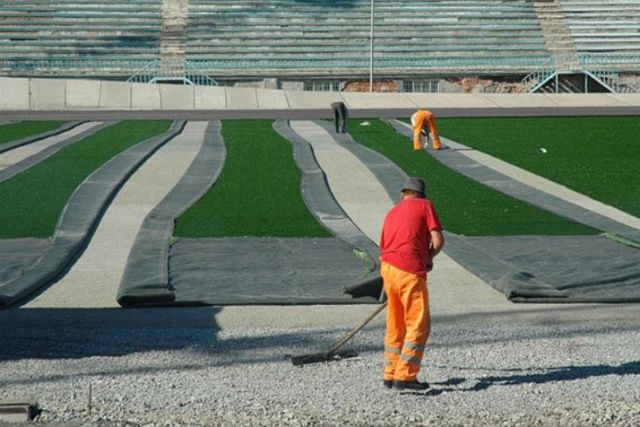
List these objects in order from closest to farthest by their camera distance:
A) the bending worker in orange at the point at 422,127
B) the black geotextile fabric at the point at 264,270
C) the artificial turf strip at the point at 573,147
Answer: the black geotextile fabric at the point at 264,270 < the artificial turf strip at the point at 573,147 < the bending worker in orange at the point at 422,127

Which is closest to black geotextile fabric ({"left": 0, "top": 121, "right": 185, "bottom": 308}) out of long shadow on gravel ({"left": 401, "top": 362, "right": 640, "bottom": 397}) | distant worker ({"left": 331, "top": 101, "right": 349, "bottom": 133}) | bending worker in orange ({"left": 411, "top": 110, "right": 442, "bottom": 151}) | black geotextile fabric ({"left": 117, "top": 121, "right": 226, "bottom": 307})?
black geotextile fabric ({"left": 117, "top": 121, "right": 226, "bottom": 307})

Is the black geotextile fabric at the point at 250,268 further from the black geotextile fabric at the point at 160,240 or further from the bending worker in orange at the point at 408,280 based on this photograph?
the bending worker in orange at the point at 408,280

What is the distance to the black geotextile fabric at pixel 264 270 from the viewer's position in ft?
38.0

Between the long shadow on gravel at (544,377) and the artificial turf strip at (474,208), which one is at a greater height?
the long shadow on gravel at (544,377)

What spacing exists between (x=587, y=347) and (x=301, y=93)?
114 feet

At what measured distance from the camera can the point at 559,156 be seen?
963 inches

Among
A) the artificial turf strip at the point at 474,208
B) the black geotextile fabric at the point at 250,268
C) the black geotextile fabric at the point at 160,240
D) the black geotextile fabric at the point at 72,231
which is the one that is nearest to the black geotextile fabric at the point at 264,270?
the black geotextile fabric at the point at 250,268

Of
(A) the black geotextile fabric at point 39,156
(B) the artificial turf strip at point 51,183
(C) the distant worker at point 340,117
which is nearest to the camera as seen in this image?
Result: (B) the artificial turf strip at point 51,183

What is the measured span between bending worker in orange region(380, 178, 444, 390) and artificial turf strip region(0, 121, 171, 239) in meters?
7.61

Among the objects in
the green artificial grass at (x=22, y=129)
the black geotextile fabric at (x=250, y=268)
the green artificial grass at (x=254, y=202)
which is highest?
the black geotextile fabric at (x=250, y=268)

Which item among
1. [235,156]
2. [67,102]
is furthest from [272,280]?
[67,102]

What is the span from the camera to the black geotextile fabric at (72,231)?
39.8ft

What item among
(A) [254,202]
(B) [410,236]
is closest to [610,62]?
(A) [254,202]

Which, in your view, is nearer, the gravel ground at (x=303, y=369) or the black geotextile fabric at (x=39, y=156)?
the gravel ground at (x=303, y=369)
